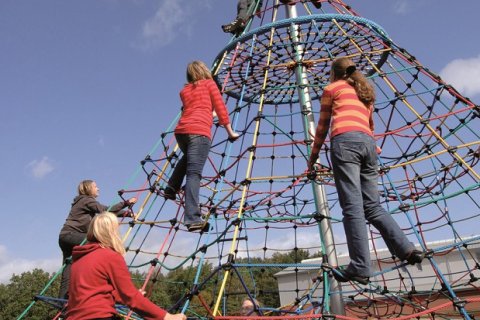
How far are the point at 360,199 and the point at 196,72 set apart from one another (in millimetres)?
2115

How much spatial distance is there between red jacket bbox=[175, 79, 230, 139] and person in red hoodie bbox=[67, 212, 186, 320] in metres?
1.52

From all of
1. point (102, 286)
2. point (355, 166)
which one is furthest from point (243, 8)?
point (102, 286)

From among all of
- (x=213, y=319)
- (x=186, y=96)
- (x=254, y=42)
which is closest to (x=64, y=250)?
(x=186, y=96)

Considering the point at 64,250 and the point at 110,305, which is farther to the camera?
the point at 64,250

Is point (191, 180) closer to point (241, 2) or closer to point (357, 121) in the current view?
point (357, 121)

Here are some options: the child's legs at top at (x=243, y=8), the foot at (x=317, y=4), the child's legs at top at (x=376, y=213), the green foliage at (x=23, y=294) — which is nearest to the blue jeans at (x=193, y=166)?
the child's legs at top at (x=376, y=213)

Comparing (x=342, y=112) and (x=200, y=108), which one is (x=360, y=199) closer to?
(x=342, y=112)

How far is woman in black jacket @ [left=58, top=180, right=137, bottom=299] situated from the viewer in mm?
4031

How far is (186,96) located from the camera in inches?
158

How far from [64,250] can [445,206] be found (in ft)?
16.1

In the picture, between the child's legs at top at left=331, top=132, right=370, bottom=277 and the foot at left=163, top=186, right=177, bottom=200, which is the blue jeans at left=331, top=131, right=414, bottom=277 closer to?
the child's legs at top at left=331, top=132, right=370, bottom=277

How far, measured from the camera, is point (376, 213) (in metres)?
2.78

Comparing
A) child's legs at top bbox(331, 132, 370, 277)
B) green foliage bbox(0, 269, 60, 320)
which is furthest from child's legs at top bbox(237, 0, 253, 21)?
green foliage bbox(0, 269, 60, 320)

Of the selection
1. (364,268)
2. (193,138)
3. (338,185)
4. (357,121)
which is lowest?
(364,268)
